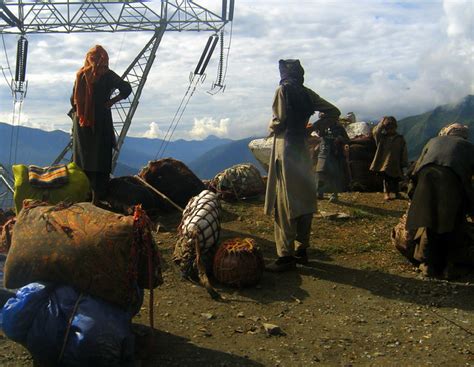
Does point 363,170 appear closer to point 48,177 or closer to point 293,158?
point 293,158

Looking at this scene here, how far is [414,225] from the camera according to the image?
17.5 feet

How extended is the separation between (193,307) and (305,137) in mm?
2008

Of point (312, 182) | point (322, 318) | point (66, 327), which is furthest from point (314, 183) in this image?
point (66, 327)

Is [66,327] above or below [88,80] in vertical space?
below

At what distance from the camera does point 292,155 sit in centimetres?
540

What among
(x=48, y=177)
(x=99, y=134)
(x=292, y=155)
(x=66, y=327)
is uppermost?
(x=99, y=134)

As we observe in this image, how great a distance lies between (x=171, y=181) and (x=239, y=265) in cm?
278

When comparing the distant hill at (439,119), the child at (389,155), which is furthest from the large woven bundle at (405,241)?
the distant hill at (439,119)

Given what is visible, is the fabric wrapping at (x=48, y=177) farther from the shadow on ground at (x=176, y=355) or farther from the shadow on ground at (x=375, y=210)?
the shadow on ground at (x=375, y=210)

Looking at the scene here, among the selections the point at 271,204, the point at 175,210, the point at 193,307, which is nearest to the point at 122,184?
the point at 175,210

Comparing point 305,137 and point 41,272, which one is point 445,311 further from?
point 41,272

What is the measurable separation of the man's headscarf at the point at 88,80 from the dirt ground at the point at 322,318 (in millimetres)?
1729

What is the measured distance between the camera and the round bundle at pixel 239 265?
5055mm

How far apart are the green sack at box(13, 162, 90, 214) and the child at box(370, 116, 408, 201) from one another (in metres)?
5.36
